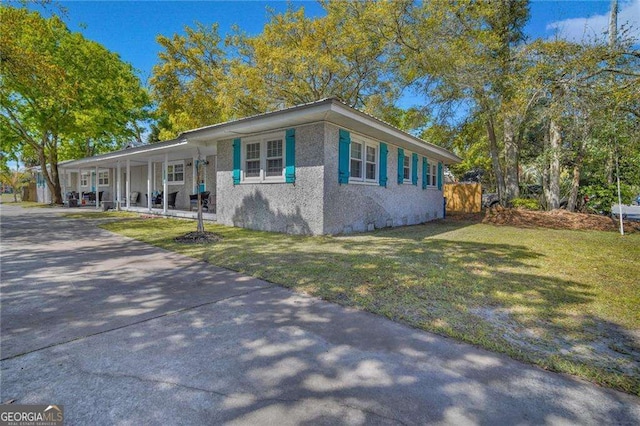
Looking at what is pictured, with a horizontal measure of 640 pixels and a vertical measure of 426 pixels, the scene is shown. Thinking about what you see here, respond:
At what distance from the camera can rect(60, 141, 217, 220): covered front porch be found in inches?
477

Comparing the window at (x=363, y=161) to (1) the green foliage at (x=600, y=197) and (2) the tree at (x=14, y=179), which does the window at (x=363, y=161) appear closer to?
(1) the green foliage at (x=600, y=197)

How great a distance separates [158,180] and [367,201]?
509 inches

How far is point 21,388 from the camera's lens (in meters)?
1.82

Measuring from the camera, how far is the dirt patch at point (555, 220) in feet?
33.9

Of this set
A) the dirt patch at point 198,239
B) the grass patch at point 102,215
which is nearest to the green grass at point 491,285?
the dirt patch at point 198,239

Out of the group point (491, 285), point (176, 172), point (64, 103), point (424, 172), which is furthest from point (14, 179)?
point (491, 285)

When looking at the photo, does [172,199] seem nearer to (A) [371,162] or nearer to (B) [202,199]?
(B) [202,199]

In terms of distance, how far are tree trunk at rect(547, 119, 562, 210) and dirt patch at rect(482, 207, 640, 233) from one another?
1149 mm

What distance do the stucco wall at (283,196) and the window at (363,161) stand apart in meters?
1.33

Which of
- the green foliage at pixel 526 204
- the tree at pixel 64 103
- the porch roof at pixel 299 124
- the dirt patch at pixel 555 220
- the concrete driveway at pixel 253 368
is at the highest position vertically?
the tree at pixel 64 103

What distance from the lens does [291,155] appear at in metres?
8.02

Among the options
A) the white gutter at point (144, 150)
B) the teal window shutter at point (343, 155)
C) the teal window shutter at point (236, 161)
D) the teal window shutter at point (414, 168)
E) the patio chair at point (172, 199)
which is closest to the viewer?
the teal window shutter at point (343, 155)

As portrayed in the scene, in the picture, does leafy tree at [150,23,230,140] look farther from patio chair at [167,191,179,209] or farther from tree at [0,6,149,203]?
patio chair at [167,191,179,209]

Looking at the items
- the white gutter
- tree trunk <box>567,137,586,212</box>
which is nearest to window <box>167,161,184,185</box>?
the white gutter
